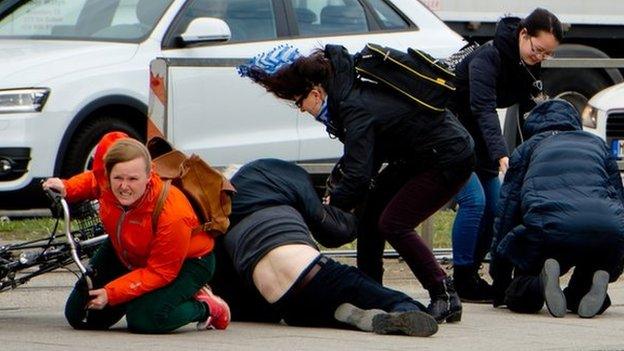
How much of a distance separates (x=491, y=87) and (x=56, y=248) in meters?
2.66

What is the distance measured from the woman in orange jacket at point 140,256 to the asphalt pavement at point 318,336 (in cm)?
9

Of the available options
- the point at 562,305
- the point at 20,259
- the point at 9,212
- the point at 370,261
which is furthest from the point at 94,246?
the point at 9,212

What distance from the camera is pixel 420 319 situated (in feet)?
26.2

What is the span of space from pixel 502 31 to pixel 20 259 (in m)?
3.09

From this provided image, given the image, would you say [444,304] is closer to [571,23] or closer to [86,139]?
[86,139]

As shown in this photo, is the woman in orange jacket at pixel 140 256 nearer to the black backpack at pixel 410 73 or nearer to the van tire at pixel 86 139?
the black backpack at pixel 410 73

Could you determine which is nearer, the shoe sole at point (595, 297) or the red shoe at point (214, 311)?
the red shoe at point (214, 311)

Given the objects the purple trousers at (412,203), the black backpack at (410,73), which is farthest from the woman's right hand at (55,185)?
the purple trousers at (412,203)

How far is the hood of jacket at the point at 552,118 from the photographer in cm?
980

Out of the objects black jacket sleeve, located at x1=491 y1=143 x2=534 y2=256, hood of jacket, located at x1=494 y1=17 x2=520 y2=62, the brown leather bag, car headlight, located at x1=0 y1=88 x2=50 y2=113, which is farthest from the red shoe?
car headlight, located at x1=0 y1=88 x2=50 y2=113

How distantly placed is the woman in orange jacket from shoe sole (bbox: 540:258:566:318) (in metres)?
1.75

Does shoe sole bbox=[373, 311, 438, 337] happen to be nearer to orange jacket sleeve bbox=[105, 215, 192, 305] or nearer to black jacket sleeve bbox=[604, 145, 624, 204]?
orange jacket sleeve bbox=[105, 215, 192, 305]

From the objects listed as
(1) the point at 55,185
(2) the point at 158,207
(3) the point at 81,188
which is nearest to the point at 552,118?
(2) the point at 158,207

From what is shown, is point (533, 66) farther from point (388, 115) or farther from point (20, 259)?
point (20, 259)
